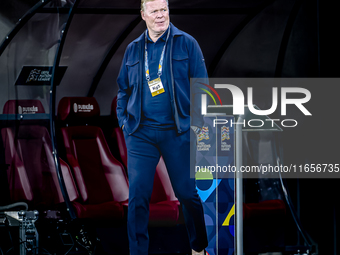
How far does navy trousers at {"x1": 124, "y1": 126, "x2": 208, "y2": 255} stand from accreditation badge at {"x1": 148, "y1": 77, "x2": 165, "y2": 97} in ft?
0.77

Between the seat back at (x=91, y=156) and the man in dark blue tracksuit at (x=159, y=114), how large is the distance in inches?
36.7

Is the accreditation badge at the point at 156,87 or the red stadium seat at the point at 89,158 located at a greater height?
the accreditation badge at the point at 156,87

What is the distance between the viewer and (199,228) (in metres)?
3.17

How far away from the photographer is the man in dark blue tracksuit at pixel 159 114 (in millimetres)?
3066

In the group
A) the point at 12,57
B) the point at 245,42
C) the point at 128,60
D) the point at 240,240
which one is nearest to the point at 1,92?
the point at 12,57

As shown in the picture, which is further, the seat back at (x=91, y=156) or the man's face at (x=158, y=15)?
the seat back at (x=91, y=156)

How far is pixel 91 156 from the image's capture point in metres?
4.10

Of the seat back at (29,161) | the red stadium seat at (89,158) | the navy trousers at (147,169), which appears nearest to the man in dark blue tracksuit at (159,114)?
the navy trousers at (147,169)

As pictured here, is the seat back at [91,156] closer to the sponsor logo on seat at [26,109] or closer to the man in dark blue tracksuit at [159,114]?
the sponsor logo on seat at [26,109]

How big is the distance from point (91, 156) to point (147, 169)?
1.14 meters

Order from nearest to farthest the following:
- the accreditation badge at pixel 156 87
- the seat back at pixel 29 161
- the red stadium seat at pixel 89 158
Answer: the accreditation badge at pixel 156 87, the seat back at pixel 29 161, the red stadium seat at pixel 89 158

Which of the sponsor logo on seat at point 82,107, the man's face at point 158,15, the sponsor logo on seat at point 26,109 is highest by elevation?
the man's face at point 158,15

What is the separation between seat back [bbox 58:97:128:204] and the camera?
398cm

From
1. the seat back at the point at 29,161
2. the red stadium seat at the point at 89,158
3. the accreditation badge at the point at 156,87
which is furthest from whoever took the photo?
the red stadium seat at the point at 89,158
